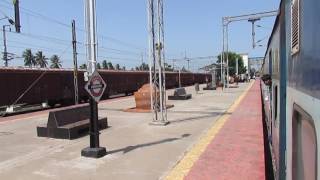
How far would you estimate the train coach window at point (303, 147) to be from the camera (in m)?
2.00

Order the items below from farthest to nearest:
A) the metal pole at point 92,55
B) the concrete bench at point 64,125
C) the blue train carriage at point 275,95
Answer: the concrete bench at point 64,125, the metal pole at point 92,55, the blue train carriage at point 275,95

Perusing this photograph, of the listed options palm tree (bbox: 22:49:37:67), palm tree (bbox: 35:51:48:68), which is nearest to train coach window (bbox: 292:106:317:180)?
palm tree (bbox: 22:49:37:67)

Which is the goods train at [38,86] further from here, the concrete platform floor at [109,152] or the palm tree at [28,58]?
the palm tree at [28,58]

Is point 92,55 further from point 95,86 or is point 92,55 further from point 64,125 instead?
point 64,125

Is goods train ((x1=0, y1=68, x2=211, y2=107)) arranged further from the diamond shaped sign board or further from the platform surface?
the diamond shaped sign board

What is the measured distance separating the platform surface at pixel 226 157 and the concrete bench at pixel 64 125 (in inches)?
128

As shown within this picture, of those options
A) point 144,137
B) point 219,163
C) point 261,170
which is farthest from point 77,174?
point 144,137

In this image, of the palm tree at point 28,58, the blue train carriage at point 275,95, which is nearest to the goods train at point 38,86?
the blue train carriage at point 275,95

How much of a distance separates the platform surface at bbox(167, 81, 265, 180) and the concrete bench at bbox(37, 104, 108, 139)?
326cm

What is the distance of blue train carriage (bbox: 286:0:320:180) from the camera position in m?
1.87

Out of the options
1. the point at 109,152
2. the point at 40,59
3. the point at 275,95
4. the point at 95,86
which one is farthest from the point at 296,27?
the point at 40,59

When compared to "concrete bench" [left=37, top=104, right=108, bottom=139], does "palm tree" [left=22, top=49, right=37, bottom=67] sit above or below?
above

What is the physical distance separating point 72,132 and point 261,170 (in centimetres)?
550

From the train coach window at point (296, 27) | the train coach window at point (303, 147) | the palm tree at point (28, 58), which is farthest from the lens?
the palm tree at point (28, 58)
